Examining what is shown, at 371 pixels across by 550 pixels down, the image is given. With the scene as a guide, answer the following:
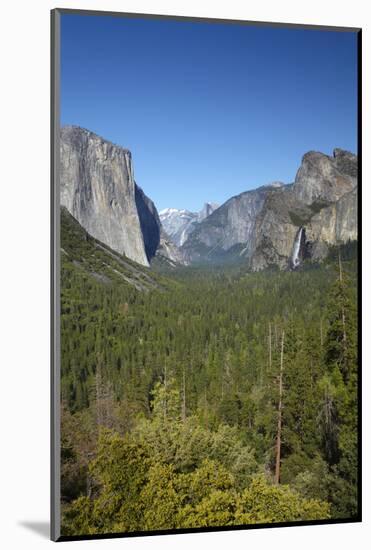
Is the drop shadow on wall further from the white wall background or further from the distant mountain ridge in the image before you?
the distant mountain ridge

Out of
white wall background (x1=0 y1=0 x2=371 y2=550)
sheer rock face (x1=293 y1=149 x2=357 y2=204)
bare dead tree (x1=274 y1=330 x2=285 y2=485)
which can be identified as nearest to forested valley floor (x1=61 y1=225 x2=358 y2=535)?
bare dead tree (x1=274 y1=330 x2=285 y2=485)

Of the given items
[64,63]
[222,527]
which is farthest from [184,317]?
[64,63]

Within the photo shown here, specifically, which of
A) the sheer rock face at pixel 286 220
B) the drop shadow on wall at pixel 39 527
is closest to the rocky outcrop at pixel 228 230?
the sheer rock face at pixel 286 220

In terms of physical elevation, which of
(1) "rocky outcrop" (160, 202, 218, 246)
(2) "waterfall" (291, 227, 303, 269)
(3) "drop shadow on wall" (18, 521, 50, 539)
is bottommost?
(3) "drop shadow on wall" (18, 521, 50, 539)

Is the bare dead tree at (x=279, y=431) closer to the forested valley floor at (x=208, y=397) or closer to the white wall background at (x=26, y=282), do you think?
the forested valley floor at (x=208, y=397)

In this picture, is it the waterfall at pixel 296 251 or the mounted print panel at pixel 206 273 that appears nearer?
the mounted print panel at pixel 206 273

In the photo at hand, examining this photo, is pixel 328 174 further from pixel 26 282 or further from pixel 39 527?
pixel 39 527

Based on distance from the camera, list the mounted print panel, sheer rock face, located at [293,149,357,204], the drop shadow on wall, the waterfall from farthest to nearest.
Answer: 1. the waterfall
2. sheer rock face, located at [293,149,357,204]
3. the mounted print panel
4. the drop shadow on wall
